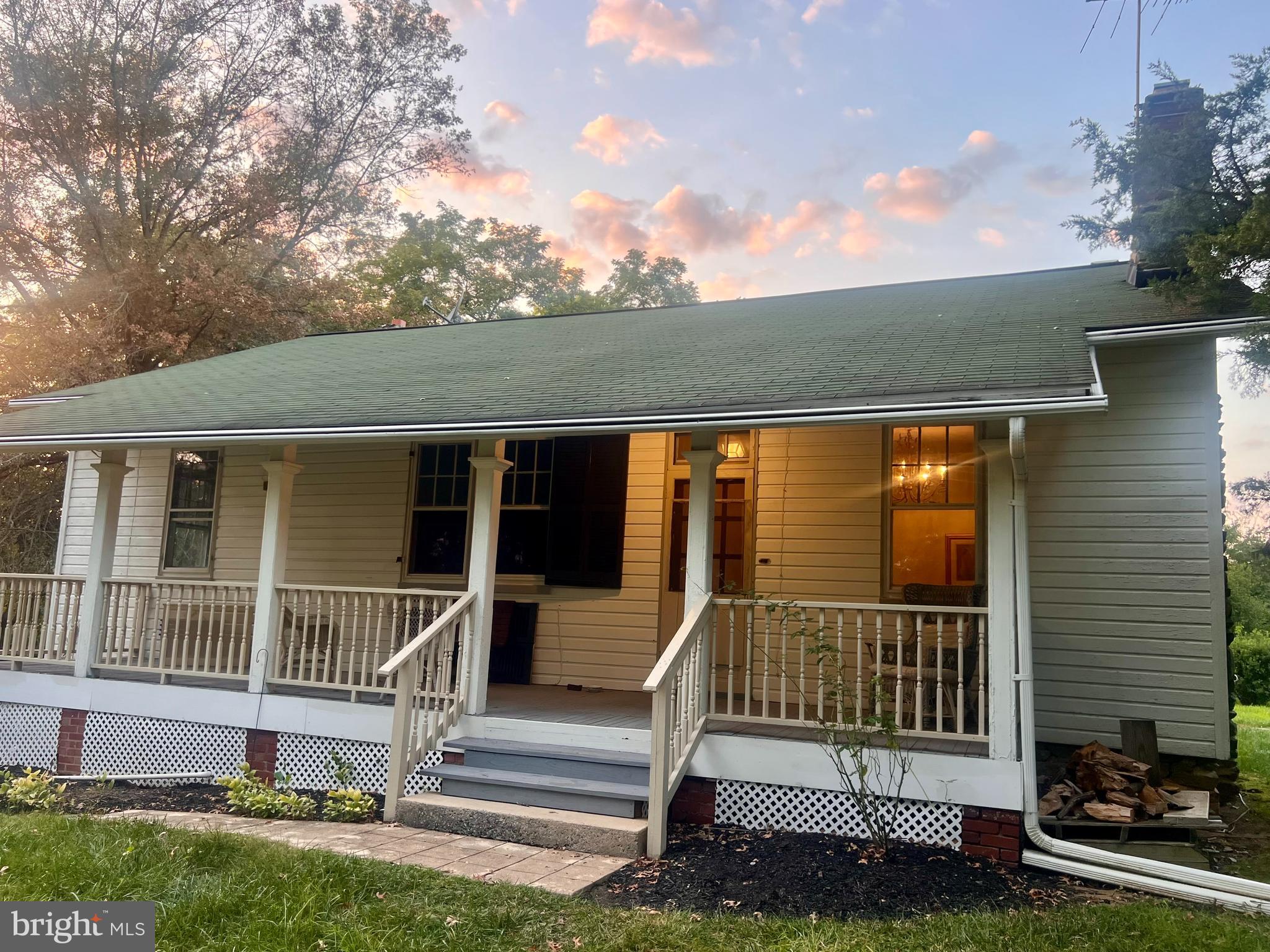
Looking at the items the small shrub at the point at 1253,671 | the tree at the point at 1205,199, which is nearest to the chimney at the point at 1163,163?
the tree at the point at 1205,199

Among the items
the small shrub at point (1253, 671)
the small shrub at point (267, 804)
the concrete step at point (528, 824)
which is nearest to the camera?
the concrete step at point (528, 824)

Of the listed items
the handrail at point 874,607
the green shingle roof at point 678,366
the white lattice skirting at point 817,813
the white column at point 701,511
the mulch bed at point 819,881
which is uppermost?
the green shingle roof at point 678,366

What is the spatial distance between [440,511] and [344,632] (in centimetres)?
156

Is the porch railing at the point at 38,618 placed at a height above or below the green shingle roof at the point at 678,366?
below

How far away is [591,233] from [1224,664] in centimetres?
3098

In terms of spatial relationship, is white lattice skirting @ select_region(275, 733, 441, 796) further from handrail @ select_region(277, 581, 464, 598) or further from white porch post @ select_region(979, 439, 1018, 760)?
white porch post @ select_region(979, 439, 1018, 760)

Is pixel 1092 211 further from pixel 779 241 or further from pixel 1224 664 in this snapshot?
pixel 779 241

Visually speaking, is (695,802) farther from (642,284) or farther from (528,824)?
(642,284)

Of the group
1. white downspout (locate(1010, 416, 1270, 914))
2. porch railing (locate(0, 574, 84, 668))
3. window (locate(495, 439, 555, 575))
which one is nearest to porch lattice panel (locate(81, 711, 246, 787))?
porch railing (locate(0, 574, 84, 668))

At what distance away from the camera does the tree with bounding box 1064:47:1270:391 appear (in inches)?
250

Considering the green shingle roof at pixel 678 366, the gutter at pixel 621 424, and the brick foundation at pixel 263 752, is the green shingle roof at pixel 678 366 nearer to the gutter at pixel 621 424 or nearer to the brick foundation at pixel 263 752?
the gutter at pixel 621 424

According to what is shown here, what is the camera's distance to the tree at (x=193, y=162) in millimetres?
20719

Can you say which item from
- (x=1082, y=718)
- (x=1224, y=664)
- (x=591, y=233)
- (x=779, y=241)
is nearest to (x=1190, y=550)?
(x=1224, y=664)

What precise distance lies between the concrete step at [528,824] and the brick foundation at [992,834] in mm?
1865
